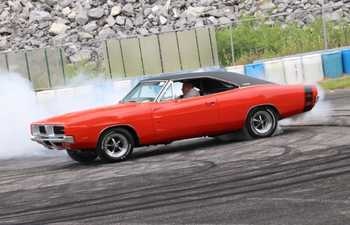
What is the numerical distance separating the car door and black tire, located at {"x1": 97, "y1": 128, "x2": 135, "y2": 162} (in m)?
0.46

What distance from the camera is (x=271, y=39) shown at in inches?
1241

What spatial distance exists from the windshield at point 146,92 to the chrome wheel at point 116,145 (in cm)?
80

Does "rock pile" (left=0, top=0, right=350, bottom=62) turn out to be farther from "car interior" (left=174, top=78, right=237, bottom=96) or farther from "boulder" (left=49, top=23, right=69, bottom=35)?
"car interior" (left=174, top=78, right=237, bottom=96)

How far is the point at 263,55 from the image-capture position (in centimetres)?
3120

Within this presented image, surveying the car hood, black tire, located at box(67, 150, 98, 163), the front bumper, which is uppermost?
the car hood

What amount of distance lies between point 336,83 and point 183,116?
1123cm

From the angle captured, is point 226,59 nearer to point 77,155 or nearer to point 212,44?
point 212,44

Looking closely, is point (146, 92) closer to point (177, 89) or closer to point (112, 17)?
point (177, 89)

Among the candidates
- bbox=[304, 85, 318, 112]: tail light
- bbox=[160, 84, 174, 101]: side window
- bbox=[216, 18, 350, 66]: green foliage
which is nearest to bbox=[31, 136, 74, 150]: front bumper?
bbox=[160, 84, 174, 101]: side window

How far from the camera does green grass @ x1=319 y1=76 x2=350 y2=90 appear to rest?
70.5 feet

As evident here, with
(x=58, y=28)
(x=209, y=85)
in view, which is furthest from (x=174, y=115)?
(x=58, y=28)

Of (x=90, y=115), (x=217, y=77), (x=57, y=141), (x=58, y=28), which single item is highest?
(x=58, y=28)

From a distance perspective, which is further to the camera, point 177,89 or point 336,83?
point 336,83

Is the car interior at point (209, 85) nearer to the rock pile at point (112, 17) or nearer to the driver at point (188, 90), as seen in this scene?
the driver at point (188, 90)
